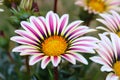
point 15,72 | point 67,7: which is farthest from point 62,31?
point 67,7

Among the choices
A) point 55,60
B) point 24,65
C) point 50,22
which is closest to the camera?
point 55,60

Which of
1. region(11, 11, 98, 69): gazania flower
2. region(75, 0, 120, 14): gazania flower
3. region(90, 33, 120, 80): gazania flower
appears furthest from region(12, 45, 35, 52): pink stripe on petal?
region(75, 0, 120, 14): gazania flower

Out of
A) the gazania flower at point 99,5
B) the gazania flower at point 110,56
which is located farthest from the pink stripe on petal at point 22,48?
the gazania flower at point 99,5

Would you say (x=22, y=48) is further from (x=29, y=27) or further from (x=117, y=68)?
(x=117, y=68)

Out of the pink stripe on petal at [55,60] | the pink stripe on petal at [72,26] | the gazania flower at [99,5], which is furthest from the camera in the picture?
the gazania flower at [99,5]

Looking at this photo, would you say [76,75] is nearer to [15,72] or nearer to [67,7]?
[15,72]

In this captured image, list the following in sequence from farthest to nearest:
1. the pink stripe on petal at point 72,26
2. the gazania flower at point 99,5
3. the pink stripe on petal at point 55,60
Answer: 1. the gazania flower at point 99,5
2. the pink stripe on petal at point 72,26
3. the pink stripe on petal at point 55,60

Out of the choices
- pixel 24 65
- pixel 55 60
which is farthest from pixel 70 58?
pixel 24 65

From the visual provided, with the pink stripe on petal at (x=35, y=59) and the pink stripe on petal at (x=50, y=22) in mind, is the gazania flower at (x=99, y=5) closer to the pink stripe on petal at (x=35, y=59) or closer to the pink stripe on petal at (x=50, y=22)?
the pink stripe on petal at (x=50, y=22)
